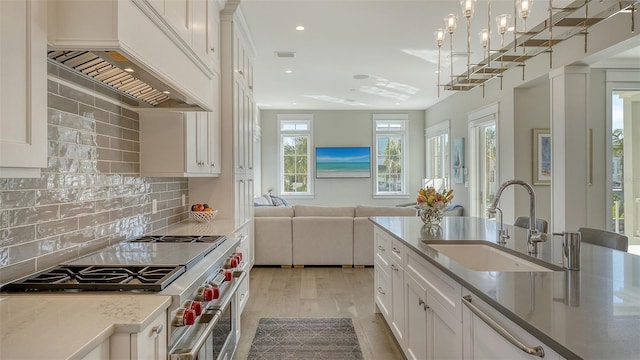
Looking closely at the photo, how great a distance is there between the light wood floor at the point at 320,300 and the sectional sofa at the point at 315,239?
15cm

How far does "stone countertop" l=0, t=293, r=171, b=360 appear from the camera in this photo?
2.90 feet

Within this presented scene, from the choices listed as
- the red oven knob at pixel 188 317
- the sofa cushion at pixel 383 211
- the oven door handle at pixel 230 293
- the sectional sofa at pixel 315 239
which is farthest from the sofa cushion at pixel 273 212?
the red oven knob at pixel 188 317

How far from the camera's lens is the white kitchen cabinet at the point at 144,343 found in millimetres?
1053

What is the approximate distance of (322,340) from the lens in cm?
296

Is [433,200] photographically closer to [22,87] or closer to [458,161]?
[22,87]

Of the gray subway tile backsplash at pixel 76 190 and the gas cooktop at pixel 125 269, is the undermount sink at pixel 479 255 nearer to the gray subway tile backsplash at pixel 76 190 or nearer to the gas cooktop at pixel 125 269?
the gas cooktop at pixel 125 269

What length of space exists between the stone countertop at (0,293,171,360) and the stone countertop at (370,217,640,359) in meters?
1.07

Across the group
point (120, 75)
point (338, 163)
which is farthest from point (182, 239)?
point (338, 163)

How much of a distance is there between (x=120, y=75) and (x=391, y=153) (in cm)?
810

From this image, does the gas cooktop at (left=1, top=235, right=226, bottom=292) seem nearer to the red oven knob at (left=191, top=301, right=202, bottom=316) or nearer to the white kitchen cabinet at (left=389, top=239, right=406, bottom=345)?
the red oven knob at (left=191, top=301, right=202, bottom=316)

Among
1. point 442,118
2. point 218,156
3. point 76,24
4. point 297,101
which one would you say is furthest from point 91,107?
point 442,118

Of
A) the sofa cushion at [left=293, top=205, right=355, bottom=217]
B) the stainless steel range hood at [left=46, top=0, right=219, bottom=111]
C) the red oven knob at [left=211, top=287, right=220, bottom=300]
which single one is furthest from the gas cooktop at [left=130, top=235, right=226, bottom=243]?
the sofa cushion at [left=293, top=205, right=355, bottom=217]

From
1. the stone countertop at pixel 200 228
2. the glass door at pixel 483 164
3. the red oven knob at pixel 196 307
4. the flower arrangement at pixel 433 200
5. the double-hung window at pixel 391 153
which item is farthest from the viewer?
the double-hung window at pixel 391 153

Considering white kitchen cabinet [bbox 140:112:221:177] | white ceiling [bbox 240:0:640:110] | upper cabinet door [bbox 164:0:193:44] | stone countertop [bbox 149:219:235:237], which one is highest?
white ceiling [bbox 240:0:640:110]
